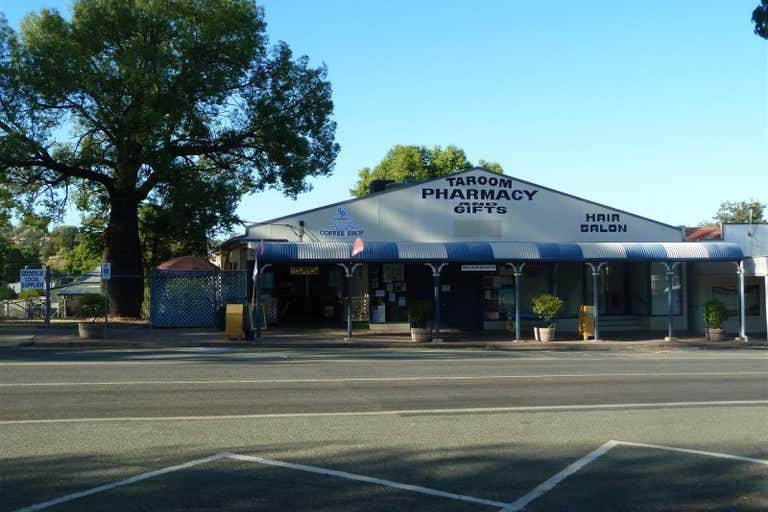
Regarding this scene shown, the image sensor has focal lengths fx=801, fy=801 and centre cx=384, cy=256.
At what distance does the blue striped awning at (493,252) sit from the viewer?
2527 centimetres

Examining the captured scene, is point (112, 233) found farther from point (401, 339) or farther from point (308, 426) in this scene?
point (308, 426)

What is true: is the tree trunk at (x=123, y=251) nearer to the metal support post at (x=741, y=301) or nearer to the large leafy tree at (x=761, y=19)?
the metal support post at (x=741, y=301)

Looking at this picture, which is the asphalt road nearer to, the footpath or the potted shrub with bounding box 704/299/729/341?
the footpath

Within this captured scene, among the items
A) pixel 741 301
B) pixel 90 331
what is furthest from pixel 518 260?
pixel 90 331

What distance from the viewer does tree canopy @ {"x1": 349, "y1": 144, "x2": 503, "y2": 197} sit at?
6294 centimetres

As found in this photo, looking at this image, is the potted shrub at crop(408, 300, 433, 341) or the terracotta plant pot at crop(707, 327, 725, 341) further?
the terracotta plant pot at crop(707, 327, 725, 341)

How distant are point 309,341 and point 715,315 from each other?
1335 cm

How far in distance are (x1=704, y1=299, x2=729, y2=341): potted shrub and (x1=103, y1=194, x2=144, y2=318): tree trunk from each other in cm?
2125

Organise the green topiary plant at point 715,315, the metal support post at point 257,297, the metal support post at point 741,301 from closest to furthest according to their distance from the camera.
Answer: the metal support post at point 257,297 < the green topiary plant at point 715,315 < the metal support post at point 741,301

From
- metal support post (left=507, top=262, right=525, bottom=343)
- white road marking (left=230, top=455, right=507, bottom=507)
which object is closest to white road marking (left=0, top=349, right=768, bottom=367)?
metal support post (left=507, top=262, right=525, bottom=343)

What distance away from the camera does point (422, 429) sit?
9656mm

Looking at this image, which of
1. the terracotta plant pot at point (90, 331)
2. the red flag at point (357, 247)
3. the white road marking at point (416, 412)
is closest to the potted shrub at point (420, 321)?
the red flag at point (357, 247)

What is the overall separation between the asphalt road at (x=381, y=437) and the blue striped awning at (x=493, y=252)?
9148 mm

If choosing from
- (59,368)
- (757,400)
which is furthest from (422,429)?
(59,368)
